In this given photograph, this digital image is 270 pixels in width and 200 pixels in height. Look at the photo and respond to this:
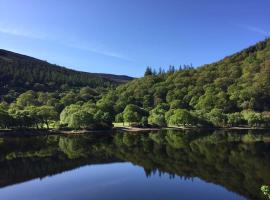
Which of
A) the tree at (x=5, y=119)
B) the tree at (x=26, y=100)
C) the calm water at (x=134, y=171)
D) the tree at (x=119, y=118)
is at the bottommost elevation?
the calm water at (x=134, y=171)

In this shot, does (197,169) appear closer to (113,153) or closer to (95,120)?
(113,153)

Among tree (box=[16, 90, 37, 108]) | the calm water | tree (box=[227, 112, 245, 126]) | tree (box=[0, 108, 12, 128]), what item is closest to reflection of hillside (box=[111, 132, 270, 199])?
the calm water

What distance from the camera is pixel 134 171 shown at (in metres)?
56.3

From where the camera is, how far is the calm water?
1681 inches

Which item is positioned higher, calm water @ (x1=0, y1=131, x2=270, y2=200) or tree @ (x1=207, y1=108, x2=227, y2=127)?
tree @ (x1=207, y1=108, x2=227, y2=127)

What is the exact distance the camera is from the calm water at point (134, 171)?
140 ft

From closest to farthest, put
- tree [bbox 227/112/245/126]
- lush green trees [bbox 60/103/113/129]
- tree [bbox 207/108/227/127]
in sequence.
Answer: lush green trees [bbox 60/103/113/129]
tree [bbox 227/112/245/126]
tree [bbox 207/108/227/127]

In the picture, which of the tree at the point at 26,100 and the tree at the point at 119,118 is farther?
the tree at the point at 26,100

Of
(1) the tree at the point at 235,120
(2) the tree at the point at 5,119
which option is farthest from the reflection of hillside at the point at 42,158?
(1) the tree at the point at 235,120

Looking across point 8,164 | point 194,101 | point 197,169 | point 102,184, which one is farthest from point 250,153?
point 194,101

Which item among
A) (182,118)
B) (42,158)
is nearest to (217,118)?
(182,118)

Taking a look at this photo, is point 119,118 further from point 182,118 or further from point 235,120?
point 235,120

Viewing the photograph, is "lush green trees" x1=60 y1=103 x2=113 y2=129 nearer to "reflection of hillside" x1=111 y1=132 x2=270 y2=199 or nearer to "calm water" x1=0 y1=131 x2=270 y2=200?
"reflection of hillside" x1=111 y1=132 x2=270 y2=199

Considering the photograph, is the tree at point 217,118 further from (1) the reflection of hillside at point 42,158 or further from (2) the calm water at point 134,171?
(1) the reflection of hillside at point 42,158
